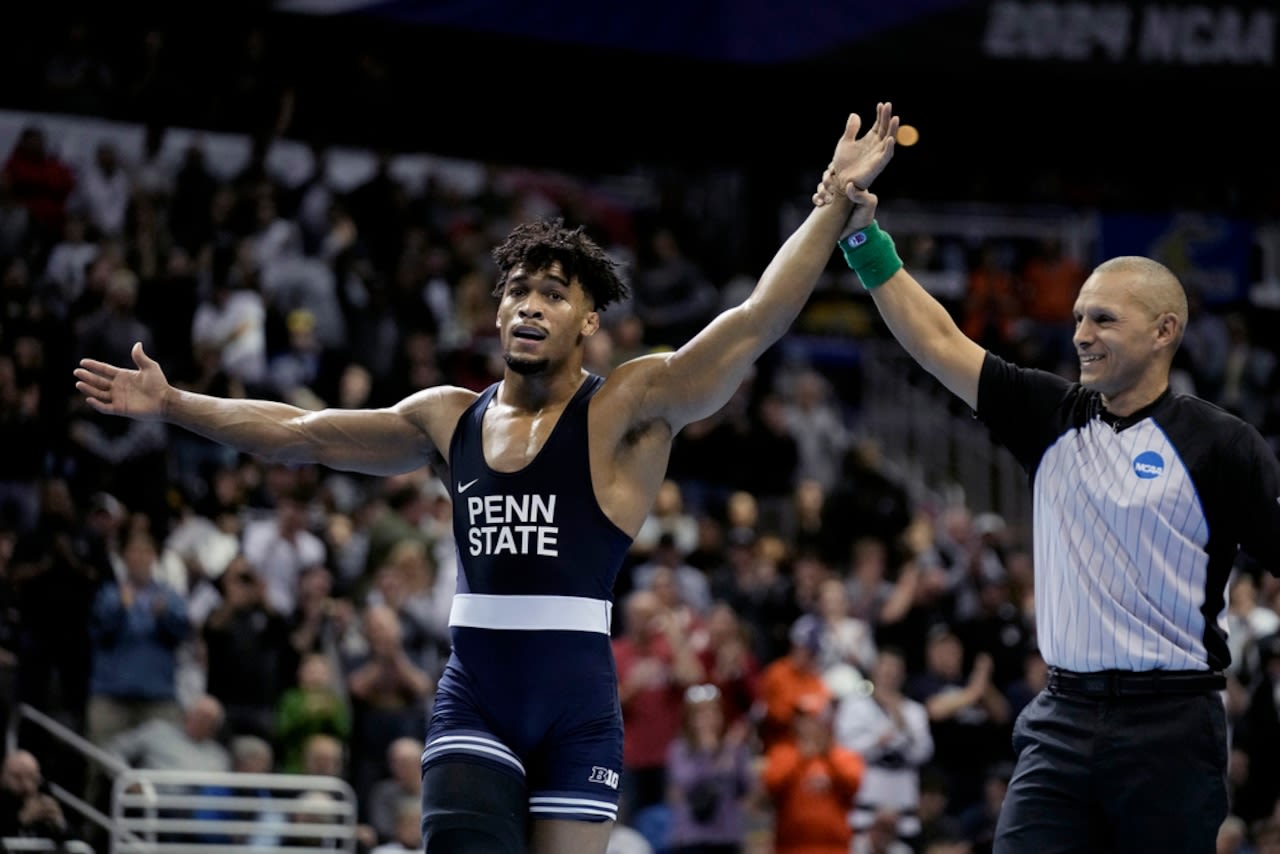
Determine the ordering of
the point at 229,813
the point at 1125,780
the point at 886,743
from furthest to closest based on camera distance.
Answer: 1. the point at 886,743
2. the point at 229,813
3. the point at 1125,780

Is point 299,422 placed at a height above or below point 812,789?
above

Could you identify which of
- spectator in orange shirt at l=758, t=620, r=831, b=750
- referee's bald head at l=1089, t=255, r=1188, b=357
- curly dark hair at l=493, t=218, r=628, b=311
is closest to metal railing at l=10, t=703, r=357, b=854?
spectator in orange shirt at l=758, t=620, r=831, b=750

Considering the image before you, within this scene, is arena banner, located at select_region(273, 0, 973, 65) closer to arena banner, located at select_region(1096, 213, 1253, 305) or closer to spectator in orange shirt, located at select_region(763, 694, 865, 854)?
arena banner, located at select_region(1096, 213, 1253, 305)

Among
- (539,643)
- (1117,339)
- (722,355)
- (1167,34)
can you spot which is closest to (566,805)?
(539,643)

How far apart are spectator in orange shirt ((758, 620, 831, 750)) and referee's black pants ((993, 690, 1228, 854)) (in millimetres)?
8033

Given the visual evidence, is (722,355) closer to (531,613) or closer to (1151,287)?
(531,613)

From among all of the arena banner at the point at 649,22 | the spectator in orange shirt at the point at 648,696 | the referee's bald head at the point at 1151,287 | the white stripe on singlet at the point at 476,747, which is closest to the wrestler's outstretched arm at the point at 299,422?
the white stripe on singlet at the point at 476,747

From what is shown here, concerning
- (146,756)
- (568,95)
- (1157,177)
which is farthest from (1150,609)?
(1157,177)

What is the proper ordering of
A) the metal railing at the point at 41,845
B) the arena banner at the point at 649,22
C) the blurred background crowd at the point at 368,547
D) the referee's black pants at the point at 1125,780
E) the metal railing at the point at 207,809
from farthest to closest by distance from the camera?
the arena banner at the point at 649,22
the blurred background crowd at the point at 368,547
the metal railing at the point at 207,809
the metal railing at the point at 41,845
the referee's black pants at the point at 1125,780

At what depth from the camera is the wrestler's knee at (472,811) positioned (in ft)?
20.1

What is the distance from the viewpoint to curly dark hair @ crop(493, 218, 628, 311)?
268 inches

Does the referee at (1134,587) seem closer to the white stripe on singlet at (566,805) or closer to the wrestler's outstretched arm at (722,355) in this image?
the wrestler's outstretched arm at (722,355)

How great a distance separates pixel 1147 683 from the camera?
20.0 feet

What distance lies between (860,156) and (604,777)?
241 centimetres
